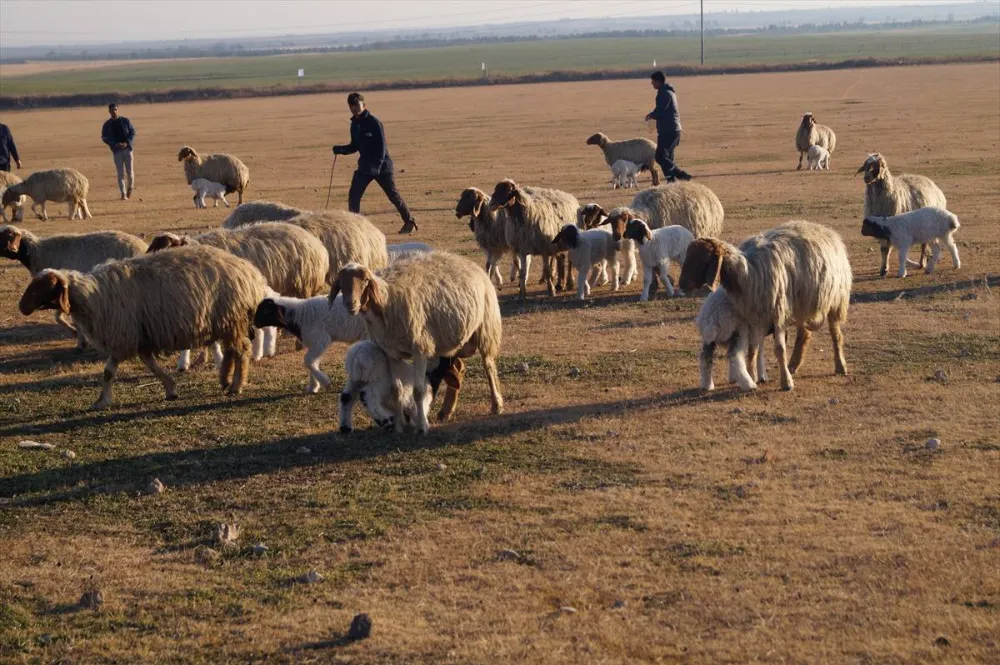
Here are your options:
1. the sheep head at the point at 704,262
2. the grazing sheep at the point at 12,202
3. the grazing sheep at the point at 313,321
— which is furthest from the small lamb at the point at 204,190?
the sheep head at the point at 704,262

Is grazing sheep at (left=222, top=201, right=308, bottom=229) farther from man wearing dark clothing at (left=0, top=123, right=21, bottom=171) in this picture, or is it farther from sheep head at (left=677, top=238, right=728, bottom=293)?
man wearing dark clothing at (left=0, top=123, right=21, bottom=171)

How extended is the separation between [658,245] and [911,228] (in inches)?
144

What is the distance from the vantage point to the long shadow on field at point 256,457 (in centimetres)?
923

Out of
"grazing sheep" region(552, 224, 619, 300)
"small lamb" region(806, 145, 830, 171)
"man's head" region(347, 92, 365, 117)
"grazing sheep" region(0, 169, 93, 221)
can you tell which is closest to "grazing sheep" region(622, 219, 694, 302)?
"grazing sheep" region(552, 224, 619, 300)

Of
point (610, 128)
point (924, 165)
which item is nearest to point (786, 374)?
point (924, 165)

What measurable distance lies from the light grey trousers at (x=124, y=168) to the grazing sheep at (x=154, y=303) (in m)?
17.9

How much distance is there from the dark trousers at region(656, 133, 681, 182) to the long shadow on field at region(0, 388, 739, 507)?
1370cm

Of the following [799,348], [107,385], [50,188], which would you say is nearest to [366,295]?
[107,385]

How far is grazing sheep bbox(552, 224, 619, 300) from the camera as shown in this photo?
15359 mm

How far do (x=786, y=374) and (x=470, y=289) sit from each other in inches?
122

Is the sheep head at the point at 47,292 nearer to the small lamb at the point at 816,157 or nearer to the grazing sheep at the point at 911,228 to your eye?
the grazing sheep at the point at 911,228

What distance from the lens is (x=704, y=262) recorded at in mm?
11000

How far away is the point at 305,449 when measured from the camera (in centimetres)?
996

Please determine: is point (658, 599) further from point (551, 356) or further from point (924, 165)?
point (924, 165)
